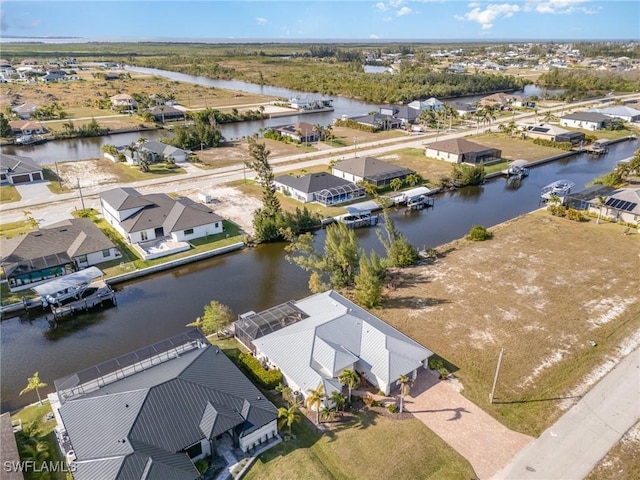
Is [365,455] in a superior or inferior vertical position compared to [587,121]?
inferior

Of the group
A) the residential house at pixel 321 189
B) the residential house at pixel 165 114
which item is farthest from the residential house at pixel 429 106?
the residential house at pixel 321 189

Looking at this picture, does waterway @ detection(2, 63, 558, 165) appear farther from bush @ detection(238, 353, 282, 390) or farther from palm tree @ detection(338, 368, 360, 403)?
palm tree @ detection(338, 368, 360, 403)

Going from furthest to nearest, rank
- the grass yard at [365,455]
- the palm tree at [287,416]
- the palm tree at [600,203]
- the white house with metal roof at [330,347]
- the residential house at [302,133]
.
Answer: the residential house at [302,133]
the palm tree at [600,203]
the white house with metal roof at [330,347]
the palm tree at [287,416]
the grass yard at [365,455]

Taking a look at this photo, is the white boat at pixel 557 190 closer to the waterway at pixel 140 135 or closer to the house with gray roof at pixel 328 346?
the house with gray roof at pixel 328 346

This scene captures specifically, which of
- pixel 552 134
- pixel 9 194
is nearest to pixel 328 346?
pixel 9 194

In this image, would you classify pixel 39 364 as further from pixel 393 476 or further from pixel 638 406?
pixel 638 406

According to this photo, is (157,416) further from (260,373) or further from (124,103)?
(124,103)

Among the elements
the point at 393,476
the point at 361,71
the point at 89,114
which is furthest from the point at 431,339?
the point at 361,71

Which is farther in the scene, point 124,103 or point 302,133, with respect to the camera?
point 124,103
